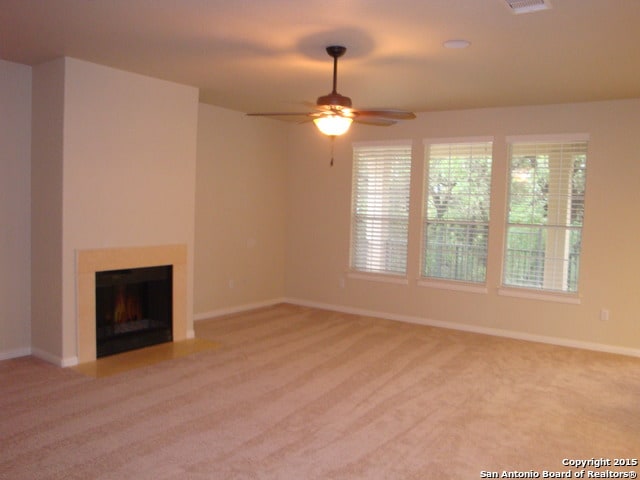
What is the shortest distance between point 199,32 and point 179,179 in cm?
208

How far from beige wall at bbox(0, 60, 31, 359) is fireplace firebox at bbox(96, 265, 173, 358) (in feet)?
2.30

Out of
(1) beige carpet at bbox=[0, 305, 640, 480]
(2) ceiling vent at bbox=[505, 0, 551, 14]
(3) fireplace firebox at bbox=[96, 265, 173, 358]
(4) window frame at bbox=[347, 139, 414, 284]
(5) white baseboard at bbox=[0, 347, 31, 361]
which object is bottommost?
(1) beige carpet at bbox=[0, 305, 640, 480]

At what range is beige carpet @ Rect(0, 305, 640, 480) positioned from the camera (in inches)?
121

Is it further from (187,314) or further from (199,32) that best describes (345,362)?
(199,32)

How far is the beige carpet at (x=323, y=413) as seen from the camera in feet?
10.1

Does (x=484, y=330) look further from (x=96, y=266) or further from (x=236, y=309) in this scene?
(x=96, y=266)

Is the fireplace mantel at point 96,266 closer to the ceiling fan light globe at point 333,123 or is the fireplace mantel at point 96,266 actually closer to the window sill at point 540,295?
the ceiling fan light globe at point 333,123

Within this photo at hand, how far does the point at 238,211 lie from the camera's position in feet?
23.2

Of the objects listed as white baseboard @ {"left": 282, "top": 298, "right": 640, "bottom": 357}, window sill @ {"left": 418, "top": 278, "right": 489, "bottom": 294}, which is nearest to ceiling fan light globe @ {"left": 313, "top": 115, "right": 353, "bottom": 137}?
window sill @ {"left": 418, "top": 278, "right": 489, "bottom": 294}

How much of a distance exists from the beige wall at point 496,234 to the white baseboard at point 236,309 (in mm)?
354

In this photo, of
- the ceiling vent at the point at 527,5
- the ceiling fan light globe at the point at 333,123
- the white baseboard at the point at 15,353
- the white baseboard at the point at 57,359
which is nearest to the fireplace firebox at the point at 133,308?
the white baseboard at the point at 57,359

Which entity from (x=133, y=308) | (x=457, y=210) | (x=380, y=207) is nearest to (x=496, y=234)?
(x=457, y=210)

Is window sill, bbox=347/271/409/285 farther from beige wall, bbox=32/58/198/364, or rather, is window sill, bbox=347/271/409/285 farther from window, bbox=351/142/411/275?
beige wall, bbox=32/58/198/364

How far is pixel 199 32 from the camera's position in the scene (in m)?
3.70
